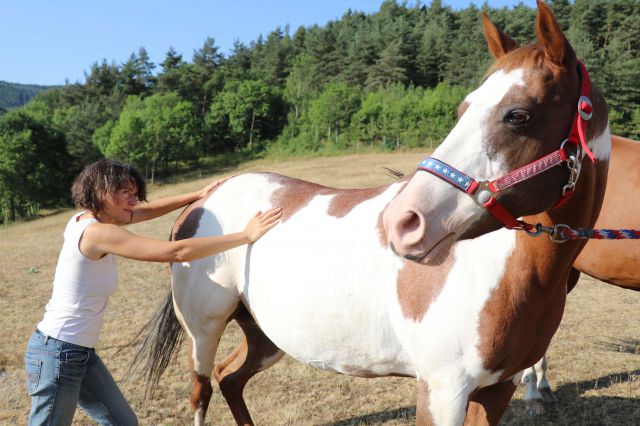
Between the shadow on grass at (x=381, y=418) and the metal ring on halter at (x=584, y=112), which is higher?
the metal ring on halter at (x=584, y=112)

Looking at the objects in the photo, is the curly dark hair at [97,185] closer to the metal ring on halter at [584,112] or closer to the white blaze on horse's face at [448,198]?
the white blaze on horse's face at [448,198]

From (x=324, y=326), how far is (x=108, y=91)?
265ft

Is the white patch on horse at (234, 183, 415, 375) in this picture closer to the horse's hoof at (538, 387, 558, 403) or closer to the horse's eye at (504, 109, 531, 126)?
the horse's eye at (504, 109, 531, 126)

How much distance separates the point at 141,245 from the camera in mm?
2361

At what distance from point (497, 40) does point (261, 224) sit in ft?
4.91

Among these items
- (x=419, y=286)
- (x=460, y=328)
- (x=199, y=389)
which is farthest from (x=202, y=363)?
(x=460, y=328)

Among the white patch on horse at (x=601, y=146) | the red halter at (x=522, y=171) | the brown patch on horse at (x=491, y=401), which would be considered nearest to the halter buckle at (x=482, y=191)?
the red halter at (x=522, y=171)

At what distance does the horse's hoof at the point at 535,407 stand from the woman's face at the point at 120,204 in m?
3.48

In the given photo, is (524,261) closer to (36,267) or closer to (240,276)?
(240,276)

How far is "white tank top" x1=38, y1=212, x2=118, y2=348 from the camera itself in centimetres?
238

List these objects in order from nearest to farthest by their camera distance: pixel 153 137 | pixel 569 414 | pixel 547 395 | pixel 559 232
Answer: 1. pixel 559 232
2. pixel 569 414
3. pixel 547 395
4. pixel 153 137

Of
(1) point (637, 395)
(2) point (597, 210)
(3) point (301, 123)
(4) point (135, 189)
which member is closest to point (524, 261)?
(2) point (597, 210)

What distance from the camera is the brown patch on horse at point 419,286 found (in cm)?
207

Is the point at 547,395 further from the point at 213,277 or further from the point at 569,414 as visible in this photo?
the point at 213,277
